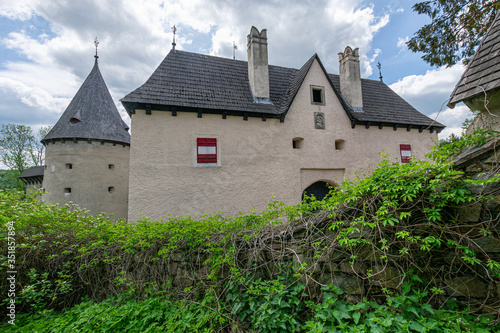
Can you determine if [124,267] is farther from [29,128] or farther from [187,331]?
[29,128]

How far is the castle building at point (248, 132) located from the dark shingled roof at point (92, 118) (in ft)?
26.7

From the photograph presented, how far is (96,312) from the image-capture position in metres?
4.42

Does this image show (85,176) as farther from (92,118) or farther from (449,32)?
(449,32)

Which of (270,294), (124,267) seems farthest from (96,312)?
(270,294)

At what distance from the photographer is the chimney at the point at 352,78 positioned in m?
12.1

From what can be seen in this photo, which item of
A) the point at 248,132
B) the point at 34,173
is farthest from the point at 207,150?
the point at 34,173

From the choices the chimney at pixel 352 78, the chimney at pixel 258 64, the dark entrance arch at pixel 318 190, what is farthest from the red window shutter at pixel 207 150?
the chimney at pixel 352 78

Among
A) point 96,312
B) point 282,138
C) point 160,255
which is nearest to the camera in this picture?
point 96,312

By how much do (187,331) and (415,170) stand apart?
158 inches

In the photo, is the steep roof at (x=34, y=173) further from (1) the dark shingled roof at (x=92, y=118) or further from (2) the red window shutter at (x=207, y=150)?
(2) the red window shutter at (x=207, y=150)

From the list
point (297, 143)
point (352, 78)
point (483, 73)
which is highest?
point (352, 78)

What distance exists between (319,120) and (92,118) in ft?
48.4

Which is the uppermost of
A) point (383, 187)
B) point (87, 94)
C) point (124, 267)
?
point (87, 94)

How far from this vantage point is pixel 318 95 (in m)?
11.6
